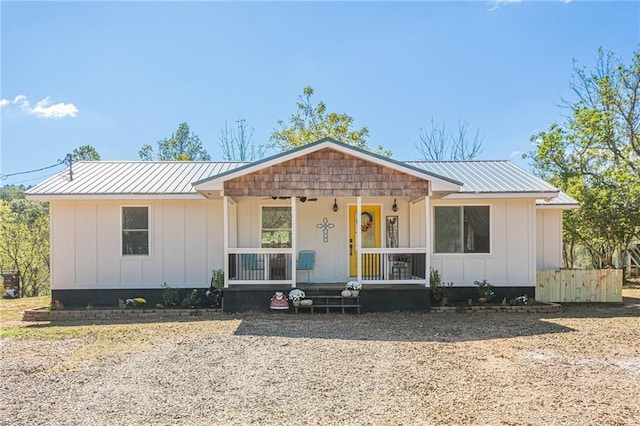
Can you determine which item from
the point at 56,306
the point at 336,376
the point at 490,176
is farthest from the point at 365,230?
the point at 56,306

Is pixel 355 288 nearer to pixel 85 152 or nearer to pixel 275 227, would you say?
pixel 275 227

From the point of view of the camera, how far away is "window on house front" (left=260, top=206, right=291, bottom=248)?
1155 centimetres

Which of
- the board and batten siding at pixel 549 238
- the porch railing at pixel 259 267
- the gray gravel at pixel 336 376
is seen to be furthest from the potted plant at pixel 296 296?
the board and batten siding at pixel 549 238

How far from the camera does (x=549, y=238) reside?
1262 centimetres

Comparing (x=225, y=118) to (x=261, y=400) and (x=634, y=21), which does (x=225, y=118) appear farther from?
(x=261, y=400)

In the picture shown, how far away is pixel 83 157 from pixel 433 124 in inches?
956

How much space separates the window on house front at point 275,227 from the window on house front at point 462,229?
3695mm

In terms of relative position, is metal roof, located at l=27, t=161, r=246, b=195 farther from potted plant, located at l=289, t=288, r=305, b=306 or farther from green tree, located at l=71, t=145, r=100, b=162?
green tree, located at l=71, t=145, r=100, b=162

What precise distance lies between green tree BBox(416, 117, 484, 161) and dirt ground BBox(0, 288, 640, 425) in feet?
76.6

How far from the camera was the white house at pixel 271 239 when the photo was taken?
34.7 feet

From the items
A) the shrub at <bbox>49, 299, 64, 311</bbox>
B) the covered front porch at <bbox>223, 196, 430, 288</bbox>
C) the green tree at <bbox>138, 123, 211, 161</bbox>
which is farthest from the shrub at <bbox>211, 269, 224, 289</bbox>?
the green tree at <bbox>138, 123, 211, 161</bbox>

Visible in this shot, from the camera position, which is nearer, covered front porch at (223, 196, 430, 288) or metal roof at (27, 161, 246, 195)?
metal roof at (27, 161, 246, 195)

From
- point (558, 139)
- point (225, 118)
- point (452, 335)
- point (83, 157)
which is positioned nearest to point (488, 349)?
point (452, 335)

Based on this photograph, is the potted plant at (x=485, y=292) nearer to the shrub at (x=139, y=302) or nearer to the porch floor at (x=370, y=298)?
the porch floor at (x=370, y=298)
